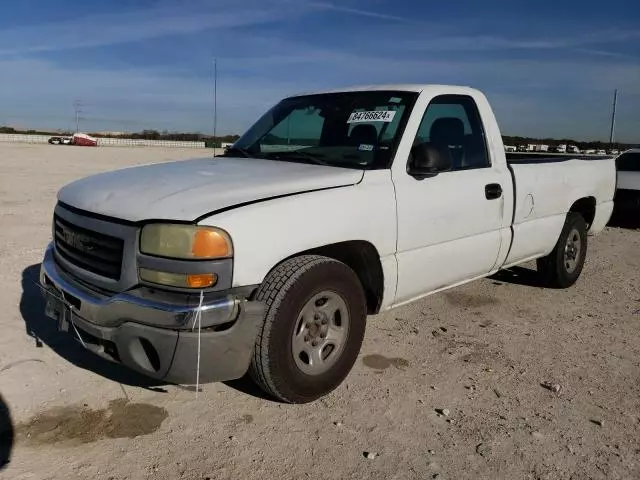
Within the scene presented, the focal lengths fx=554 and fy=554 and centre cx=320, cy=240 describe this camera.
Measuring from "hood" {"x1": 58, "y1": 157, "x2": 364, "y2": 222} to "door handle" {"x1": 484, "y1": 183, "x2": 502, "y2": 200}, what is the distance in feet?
4.33

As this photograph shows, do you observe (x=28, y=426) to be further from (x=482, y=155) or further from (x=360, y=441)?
(x=482, y=155)

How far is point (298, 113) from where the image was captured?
4.53 metres

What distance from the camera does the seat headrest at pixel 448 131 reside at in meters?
4.21

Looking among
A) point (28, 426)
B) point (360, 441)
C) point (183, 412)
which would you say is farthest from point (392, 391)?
point (28, 426)

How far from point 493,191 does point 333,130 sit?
4.36 feet

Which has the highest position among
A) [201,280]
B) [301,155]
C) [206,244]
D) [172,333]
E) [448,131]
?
[448,131]

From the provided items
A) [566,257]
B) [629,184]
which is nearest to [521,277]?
[566,257]

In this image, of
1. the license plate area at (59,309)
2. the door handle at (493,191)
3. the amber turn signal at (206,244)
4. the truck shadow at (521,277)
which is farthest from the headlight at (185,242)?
the truck shadow at (521,277)

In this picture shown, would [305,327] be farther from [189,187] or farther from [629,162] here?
[629,162]

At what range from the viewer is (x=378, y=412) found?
3.16 m

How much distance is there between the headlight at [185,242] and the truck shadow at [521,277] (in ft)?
13.8

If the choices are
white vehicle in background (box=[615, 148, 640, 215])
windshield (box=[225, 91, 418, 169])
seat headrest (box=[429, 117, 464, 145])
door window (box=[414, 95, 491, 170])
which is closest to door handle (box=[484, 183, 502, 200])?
door window (box=[414, 95, 491, 170])

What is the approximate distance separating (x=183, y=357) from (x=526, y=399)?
2064 mm

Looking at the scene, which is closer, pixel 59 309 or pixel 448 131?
pixel 59 309
